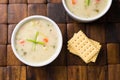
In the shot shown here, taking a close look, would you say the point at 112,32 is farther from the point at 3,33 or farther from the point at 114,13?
the point at 3,33

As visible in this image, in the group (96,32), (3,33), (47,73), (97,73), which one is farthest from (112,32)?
(3,33)

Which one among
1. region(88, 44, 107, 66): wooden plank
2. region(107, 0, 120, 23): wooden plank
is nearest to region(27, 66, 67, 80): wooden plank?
region(88, 44, 107, 66): wooden plank

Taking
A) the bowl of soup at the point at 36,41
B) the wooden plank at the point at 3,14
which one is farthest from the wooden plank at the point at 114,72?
the wooden plank at the point at 3,14

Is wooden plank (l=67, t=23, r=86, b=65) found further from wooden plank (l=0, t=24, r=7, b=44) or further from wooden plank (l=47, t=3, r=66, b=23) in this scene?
wooden plank (l=0, t=24, r=7, b=44)

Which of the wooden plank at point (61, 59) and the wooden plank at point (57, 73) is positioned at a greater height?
the wooden plank at point (61, 59)

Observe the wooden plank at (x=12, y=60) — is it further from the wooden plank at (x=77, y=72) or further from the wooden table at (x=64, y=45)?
the wooden plank at (x=77, y=72)
